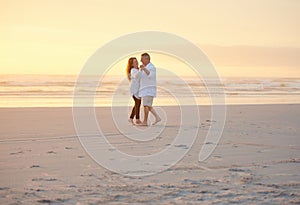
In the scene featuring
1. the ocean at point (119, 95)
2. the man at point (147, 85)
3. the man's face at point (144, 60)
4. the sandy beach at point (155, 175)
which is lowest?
the sandy beach at point (155, 175)

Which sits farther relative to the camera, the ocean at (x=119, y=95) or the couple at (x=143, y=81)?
the ocean at (x=119, y=95)

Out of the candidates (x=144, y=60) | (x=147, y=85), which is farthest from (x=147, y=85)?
(x=144, y=60)

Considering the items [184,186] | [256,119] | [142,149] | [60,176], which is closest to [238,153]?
[142,149]

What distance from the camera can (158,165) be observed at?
6707mm

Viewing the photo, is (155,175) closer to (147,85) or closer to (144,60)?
(144,60)

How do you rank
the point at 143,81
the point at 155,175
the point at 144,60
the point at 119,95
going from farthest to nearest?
the point at 119,95 < the point at 143,81 < the point at 144,60 < the point at 155,175

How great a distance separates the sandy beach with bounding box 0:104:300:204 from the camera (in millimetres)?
4961

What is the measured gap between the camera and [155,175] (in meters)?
6.04

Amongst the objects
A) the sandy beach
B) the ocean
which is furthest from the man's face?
the ocean

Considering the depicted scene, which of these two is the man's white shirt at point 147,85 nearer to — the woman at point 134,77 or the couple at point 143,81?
the couple at point 143,81

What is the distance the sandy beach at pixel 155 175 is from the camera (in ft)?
16.3

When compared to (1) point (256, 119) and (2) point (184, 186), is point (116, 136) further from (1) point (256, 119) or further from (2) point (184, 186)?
(1) point (256, 119)

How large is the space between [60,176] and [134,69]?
20.5 ft

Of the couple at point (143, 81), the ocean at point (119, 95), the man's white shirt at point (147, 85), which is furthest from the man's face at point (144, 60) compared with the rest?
the ocean at point (119, 95)
